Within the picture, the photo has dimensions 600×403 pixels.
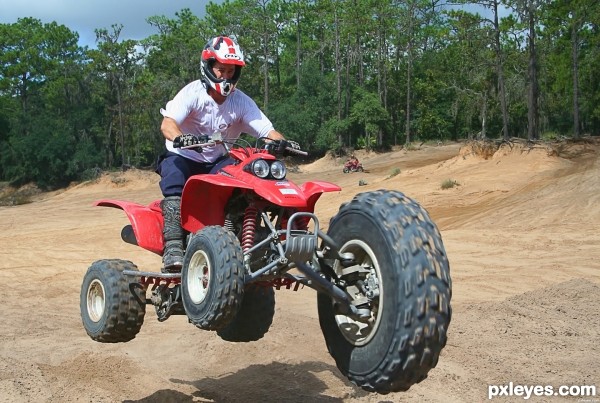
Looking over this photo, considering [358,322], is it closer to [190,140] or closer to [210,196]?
[210,196]

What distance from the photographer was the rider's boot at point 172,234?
233 inches


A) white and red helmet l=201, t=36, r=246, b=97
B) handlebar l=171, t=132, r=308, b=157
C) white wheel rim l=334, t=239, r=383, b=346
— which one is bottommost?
white wheel rim l=334, t=239, r=383, b=346

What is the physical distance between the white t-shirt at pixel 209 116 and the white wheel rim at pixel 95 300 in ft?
4.67

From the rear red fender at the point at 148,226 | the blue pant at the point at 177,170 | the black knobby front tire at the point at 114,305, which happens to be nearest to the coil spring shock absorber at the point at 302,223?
the blue pant at the point at 177,170

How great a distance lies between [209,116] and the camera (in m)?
6.08

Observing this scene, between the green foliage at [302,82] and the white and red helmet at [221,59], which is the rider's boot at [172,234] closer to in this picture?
the white and red helmet at [221,59]

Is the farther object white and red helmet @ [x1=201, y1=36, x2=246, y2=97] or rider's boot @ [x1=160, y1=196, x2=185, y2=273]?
rider's boot @ [x1=160, y1=196, x2=185, y2=273]

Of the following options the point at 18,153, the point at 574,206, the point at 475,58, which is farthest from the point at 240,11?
the point at 574,206

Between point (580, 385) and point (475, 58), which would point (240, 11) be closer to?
point (475, 58)

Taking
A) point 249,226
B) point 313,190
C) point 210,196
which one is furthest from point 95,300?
point 313,190

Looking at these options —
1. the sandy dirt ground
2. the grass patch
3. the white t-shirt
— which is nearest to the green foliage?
the grass patch

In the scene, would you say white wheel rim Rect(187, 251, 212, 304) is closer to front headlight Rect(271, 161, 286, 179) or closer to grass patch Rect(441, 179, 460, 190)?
front headlight Rect(271, 161, 286, 179)

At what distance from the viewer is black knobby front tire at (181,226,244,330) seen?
15.2ft

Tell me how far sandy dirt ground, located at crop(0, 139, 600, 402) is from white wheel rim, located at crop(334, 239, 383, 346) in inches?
99.5
